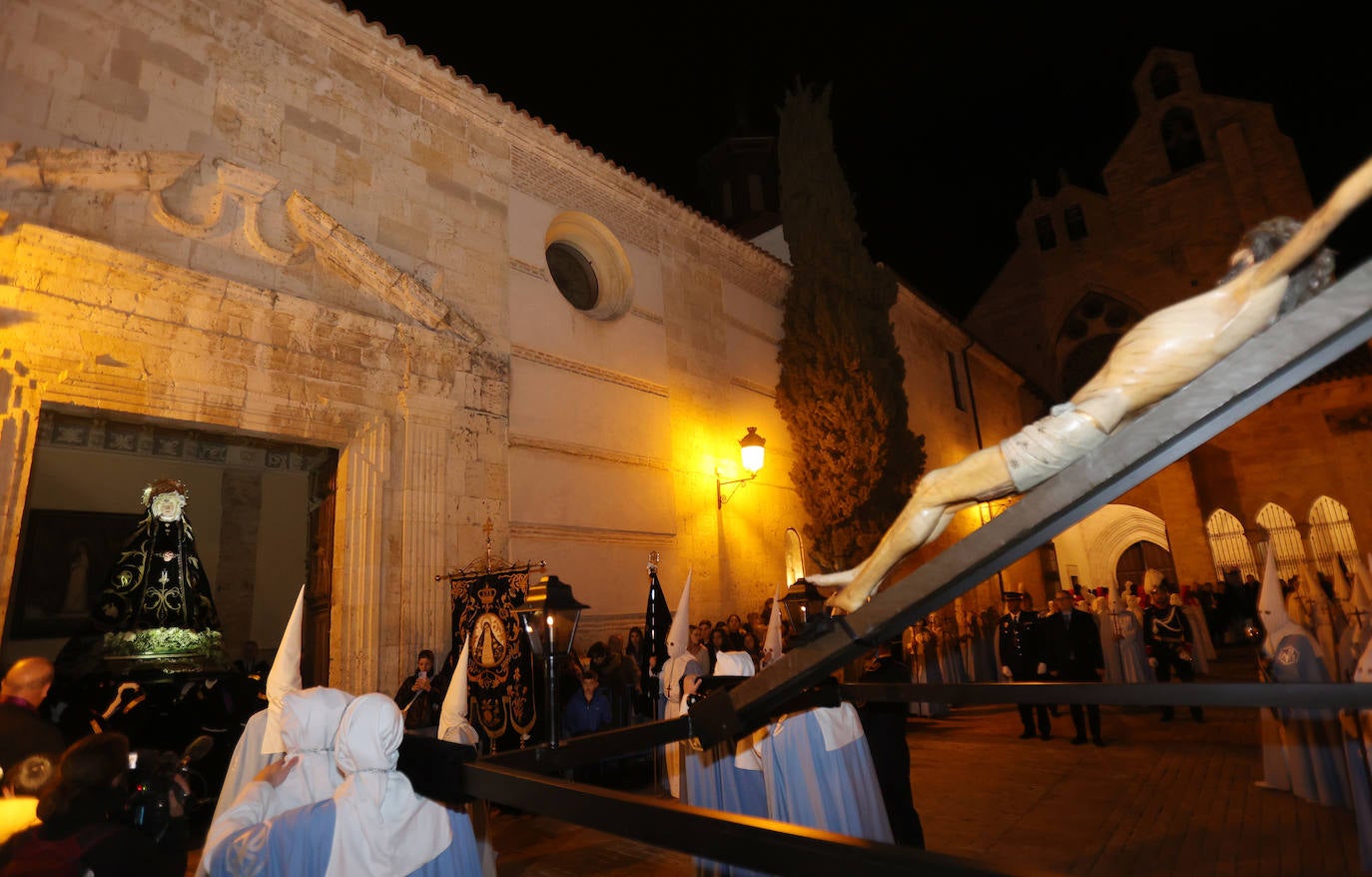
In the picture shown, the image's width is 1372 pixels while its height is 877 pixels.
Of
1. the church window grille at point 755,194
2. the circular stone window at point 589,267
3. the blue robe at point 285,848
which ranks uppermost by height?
the church window grille at point 755,194

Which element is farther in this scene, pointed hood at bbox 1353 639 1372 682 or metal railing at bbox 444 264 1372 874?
pointed hood at bbox 1353 639 1372 682

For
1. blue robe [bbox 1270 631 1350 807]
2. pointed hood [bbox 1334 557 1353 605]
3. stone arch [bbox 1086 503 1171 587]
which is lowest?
blue robe [bbox 1270 631 1350 807]

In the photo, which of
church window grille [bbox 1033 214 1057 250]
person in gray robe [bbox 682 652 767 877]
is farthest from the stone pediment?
church window grille [bbox 1033 214 1057 250]

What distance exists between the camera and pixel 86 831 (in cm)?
242

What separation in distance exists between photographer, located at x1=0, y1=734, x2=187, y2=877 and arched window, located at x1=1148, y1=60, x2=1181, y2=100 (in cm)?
3463

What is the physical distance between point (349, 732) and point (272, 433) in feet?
17.2

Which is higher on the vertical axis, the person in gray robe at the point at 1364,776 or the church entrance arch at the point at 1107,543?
the church entrance arch at the point at 1107,543

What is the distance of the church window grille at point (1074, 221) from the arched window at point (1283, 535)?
487 inches

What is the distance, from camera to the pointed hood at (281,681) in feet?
12.4

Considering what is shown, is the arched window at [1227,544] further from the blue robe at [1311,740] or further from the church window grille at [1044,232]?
the blue robe at [1311,740]

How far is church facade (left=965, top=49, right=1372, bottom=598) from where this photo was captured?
19.8 metres

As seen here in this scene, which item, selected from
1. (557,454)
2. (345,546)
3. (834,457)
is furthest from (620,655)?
(834,457)

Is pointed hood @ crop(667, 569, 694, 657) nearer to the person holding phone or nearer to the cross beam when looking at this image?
the person holding phone

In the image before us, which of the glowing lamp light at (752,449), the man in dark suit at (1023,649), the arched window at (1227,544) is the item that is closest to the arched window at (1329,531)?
the arched window at (1227,544)
